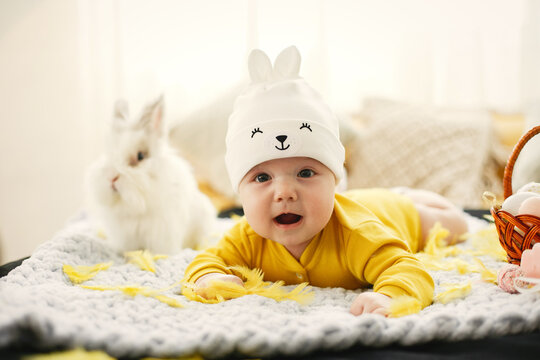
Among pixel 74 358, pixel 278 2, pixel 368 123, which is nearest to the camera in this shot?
pixel 74 358

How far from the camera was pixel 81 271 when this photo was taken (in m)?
0.97

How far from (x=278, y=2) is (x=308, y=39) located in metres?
0.30

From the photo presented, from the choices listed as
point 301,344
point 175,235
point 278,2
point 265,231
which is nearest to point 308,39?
point 278,2

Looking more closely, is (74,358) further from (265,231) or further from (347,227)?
(347,227)

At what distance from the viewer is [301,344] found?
1.89 ft

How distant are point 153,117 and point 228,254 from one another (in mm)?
514

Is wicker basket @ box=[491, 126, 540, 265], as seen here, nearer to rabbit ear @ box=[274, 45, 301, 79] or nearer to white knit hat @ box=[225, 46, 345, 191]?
white knit hat @ box=[225, 46, 345, 191]

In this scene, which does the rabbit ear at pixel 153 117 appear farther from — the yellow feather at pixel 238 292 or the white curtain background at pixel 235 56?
the white curtain background at pixel 235 56

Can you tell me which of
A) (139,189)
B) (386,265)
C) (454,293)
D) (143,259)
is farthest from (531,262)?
(139,189)

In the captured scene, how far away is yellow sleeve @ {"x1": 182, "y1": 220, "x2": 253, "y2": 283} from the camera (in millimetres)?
960

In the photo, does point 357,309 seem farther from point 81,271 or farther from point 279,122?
point 81,271

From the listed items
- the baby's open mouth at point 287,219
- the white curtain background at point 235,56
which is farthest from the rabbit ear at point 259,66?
the white curtain background at point 235,56

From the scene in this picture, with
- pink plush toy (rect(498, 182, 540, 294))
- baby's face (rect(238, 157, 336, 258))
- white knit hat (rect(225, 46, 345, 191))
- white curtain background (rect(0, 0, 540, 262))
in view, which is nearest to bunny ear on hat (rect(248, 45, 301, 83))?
white knit hat (rect(225, 46, 345, 191))

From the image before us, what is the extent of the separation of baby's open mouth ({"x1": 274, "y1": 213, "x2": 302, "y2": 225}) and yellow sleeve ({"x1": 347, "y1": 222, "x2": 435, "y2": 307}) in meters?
0.14
